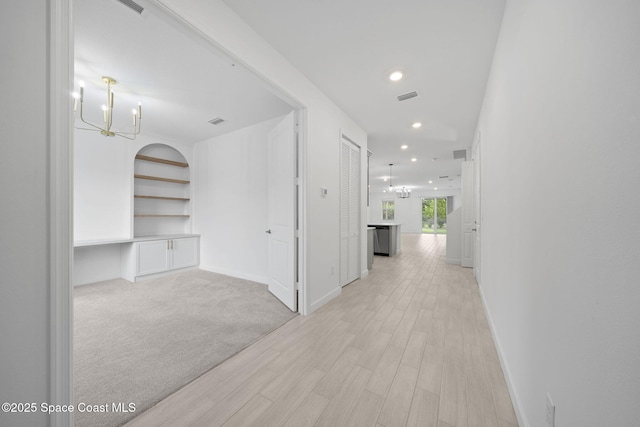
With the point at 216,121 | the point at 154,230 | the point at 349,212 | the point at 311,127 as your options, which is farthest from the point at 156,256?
the point at 311,127

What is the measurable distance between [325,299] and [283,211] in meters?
1.29

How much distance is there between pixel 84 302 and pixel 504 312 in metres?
4.87

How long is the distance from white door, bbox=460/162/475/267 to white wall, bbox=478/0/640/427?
400 cm

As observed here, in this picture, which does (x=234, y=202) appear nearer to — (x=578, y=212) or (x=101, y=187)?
(x=101, y=187)

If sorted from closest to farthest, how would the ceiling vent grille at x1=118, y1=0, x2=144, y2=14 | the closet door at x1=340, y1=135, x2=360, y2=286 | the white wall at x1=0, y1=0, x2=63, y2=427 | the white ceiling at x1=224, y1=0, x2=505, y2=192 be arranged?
the white wall at x1=0, y1=0, x2=63, y2=427 → the ceiling vent grille at x1=118, y1=0, x2=144, y2=14 → the white ceiling at x1=224, y1=0, x2=505, y2=192 → the closet door at x1=340, y1=135, x2=360, y2=286

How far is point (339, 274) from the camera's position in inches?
135

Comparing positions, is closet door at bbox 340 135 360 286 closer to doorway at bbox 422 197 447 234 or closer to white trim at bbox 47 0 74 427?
white trim at bbox 47 0 74 427

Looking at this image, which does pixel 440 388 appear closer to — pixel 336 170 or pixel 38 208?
pixel 38 208

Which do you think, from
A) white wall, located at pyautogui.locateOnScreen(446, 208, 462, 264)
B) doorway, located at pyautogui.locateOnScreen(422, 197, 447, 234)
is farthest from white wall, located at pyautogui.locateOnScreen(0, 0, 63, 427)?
doorway, located at pyautogui.locateOnScreen(422, 197, 447, 234)

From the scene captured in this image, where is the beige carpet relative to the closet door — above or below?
below

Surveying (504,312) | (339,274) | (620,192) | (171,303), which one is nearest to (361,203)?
(339,274)

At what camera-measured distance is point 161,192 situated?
5.01m

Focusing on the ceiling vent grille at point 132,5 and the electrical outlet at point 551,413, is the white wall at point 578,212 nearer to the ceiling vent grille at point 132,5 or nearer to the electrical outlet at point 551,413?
the electrical outlet at point 551,413

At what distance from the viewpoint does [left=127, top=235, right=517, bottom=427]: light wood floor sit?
1.35 m
